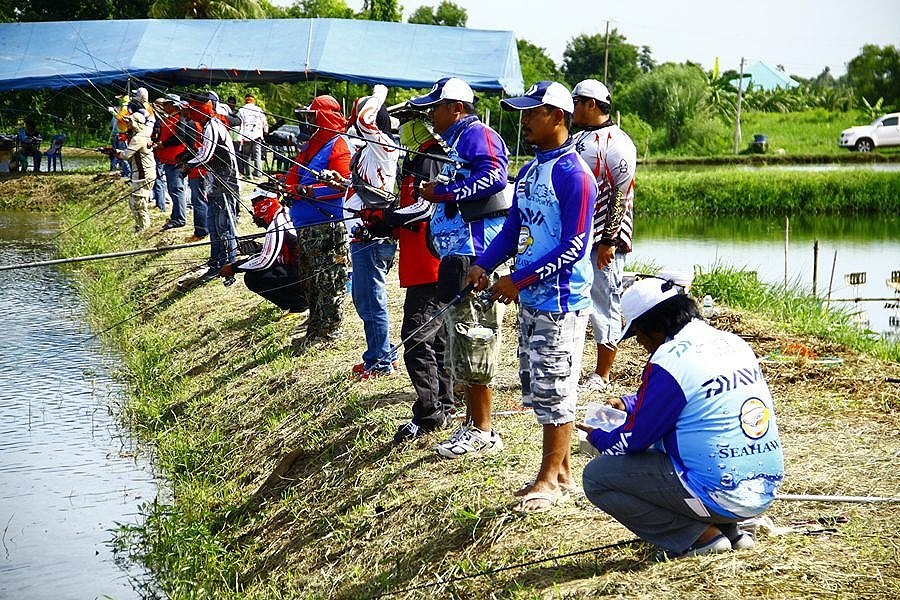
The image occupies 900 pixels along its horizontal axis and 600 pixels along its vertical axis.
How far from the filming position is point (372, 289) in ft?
22.3

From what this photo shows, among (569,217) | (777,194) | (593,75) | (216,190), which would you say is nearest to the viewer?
(569,217)

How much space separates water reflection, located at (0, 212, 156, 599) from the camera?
18.2ft

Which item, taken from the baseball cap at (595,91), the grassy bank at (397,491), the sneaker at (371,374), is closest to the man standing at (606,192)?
the baseball cap at (595,91)

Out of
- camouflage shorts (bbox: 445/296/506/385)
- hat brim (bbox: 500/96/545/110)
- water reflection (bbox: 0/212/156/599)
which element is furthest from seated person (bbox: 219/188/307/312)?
hat brim (bbox: 500/96/545/110)

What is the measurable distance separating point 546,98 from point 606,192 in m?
1.77

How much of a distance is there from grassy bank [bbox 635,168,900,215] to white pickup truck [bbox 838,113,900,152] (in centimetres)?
1333

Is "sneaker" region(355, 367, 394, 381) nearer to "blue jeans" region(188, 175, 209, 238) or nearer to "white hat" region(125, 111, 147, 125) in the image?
"blue jeans" region(188, 175, 209, 238)

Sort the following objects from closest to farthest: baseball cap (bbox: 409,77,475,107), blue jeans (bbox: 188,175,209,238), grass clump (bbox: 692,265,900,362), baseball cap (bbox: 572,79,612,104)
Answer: baseball cap (bbox: 409,77,475,107), baseball cap (bbox: 572,79,612,104), grass clump (bbox: 692,265,900,362), blue jeans (bbox: 188,175,209,238)

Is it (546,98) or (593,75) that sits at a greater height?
(593,75)

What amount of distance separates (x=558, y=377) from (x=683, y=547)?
0.90 meters

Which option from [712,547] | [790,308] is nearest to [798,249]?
[790,308]

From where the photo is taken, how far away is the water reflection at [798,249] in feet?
49.1

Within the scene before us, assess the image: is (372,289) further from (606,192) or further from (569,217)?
(569,217)

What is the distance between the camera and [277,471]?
614cm
